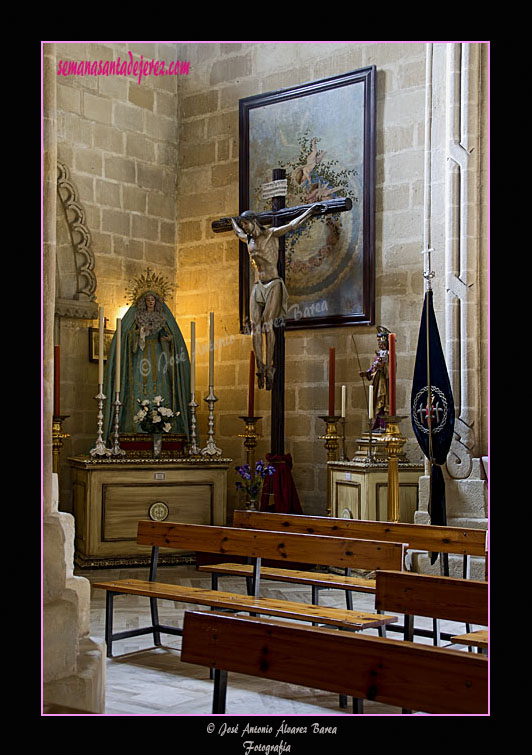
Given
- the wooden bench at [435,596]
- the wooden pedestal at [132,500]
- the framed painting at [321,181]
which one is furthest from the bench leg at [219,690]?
the framed painting at [321,181]

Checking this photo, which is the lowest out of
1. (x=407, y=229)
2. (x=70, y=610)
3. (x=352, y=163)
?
(x=70, y=610)

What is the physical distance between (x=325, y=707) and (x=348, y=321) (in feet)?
14.4

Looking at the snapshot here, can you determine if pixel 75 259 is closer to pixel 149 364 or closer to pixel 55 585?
pixel 149 364

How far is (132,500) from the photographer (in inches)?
282

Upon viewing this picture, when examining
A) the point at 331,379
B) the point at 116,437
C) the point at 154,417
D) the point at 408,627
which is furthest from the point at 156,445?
the point at 408,627

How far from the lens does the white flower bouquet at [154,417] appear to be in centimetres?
738

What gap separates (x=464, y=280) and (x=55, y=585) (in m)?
3.94

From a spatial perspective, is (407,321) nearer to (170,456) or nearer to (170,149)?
(170,456)

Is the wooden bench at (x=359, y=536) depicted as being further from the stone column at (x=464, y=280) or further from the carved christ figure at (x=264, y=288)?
the carved christ figure at (x=264, y=288)

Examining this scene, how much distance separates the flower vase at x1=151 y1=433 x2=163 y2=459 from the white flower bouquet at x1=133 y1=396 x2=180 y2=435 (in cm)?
4

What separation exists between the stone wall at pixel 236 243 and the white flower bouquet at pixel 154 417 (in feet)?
2.98

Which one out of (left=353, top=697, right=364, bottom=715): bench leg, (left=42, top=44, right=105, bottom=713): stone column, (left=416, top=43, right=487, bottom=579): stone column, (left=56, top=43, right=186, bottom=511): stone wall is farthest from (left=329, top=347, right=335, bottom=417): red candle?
(left=42, top=44, right=105, bottom=713): stone column

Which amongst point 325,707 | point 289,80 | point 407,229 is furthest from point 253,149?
point 325,707

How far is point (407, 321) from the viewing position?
7414 millimetres
